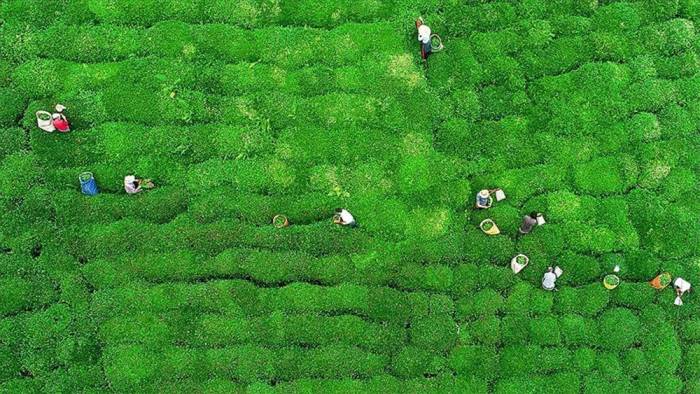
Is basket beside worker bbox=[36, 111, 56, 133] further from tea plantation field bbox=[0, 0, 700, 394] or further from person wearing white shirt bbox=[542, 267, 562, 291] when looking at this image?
person wearing white shirt bbox=[542, 267, 562, 291]

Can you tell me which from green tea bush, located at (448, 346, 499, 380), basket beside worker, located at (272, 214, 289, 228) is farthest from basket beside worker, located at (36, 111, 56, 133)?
green tea bush, located at (448, 346, 499, 380)

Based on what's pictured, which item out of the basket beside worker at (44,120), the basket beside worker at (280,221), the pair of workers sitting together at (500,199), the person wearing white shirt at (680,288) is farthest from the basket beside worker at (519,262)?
the basket beside worker at (44,120)

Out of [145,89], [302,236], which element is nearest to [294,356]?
[302,236]

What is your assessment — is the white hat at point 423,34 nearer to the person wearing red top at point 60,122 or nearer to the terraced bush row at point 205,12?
the terraced bush row at point 205,12

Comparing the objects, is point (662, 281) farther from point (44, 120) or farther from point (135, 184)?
point (44, 120)

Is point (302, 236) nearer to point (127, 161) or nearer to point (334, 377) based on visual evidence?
point (334, 377)

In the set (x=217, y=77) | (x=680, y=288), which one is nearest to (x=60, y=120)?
(x=217, y=77)
